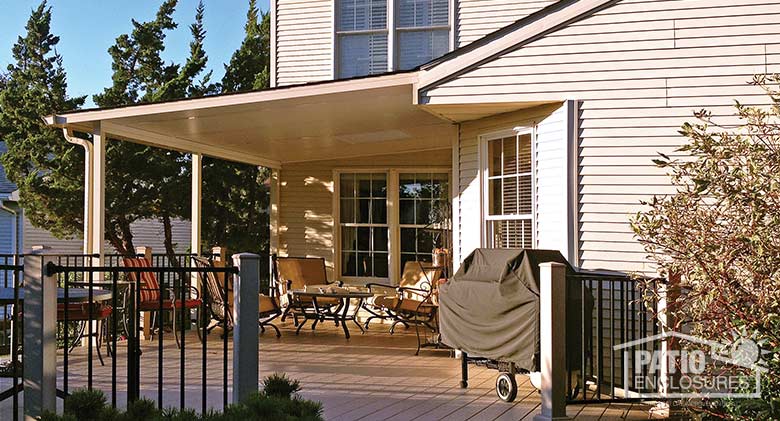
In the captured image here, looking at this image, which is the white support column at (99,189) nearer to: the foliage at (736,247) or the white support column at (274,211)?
the white support column at (274,211)

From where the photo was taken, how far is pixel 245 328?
4.36m

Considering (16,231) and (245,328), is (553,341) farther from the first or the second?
(16,231)

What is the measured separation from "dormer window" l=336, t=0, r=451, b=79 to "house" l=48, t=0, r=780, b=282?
0.02 meters

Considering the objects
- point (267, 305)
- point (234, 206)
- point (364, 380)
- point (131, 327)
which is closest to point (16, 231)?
point (234, 206)

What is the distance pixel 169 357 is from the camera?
8258mm

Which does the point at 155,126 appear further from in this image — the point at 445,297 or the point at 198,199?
the point at 445,297

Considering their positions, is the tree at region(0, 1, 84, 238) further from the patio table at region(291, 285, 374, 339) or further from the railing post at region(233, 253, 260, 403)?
the railing post at region(233, 253, 260, 403)

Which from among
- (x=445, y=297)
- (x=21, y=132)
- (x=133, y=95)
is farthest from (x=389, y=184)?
(x=21, y=132)

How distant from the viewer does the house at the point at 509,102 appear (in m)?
6.66

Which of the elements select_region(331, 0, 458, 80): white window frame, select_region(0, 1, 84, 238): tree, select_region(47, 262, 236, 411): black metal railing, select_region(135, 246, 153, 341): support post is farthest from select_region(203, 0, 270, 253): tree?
select_region(135, 246, 153, 341): support post

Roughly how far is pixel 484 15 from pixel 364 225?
12.1 ft

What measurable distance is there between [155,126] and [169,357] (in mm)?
2735

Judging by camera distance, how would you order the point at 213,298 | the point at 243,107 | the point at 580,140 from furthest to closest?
the point at 213,298 < the point at 243,107 < the point at 580,140

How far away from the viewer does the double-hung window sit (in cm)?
1077
